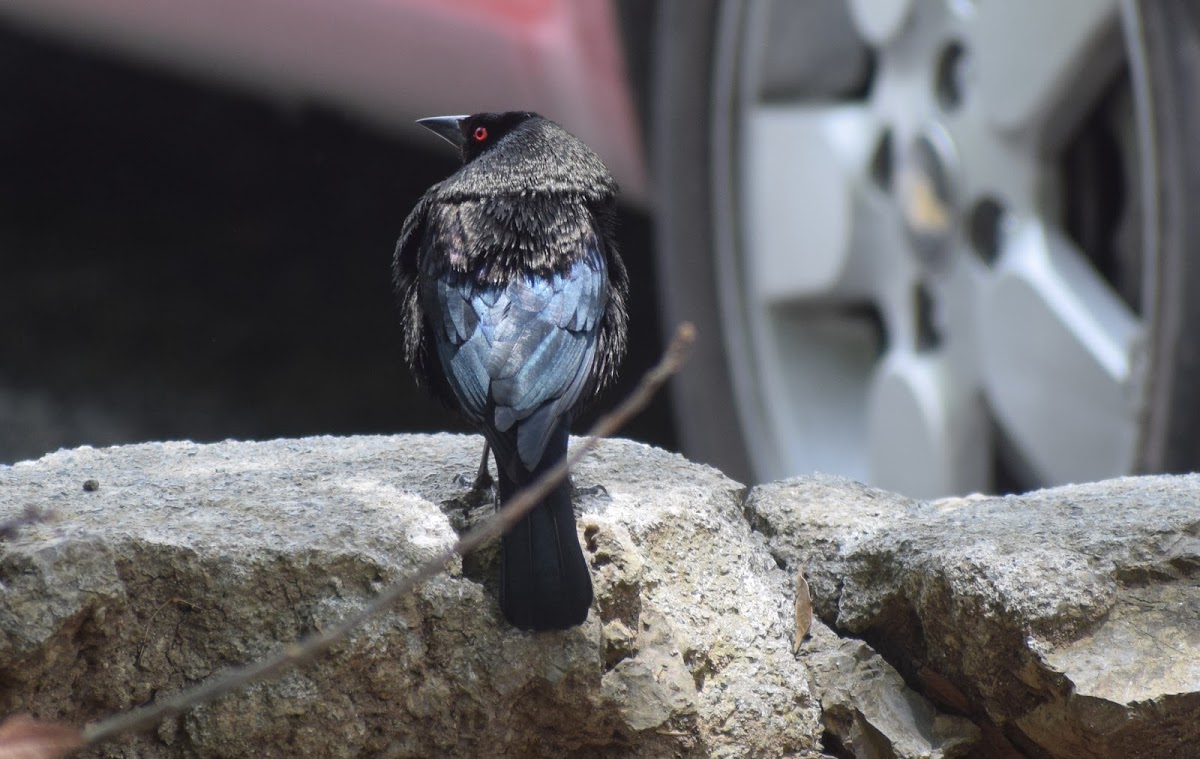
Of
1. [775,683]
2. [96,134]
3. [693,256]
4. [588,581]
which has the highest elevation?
[96,134]

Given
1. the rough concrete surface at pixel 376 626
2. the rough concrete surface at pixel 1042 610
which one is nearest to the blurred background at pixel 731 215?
the rough concrete surface at pixel 1042 610

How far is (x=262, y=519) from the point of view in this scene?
2.65 m

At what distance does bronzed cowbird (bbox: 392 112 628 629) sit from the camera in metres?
2.58

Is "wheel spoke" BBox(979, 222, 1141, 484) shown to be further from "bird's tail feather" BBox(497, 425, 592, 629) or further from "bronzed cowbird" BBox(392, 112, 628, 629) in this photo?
"bird's tail feather" BBox(497, 425, 592, 629)

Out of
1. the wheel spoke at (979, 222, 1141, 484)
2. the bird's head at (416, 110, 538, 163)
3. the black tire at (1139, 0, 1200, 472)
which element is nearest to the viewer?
the bird's head at (416, 110, 538, 163)

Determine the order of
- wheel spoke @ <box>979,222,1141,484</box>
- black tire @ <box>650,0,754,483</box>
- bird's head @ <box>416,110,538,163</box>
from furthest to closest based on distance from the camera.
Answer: black tire @ <box>650,0,754,483</box> < wheel spoke @ <box>979,222,1141,484</box> < bird's head @ <box>416,110,538,163</box>

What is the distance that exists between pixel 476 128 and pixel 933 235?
1.40 metres

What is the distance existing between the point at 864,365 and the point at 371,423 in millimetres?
2067

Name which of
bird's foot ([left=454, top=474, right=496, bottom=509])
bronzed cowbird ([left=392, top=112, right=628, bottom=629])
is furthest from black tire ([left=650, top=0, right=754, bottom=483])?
bird's foot ([left=454, top=474, right=496, bottom=509])

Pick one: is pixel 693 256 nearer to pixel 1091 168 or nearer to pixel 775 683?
pixel 1091 168

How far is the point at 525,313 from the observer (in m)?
2.87

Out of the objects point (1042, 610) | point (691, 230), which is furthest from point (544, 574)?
point (691, 230)

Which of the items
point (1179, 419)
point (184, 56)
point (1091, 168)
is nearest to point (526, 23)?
point (184, 56)

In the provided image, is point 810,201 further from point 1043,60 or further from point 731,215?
point 1043,60
